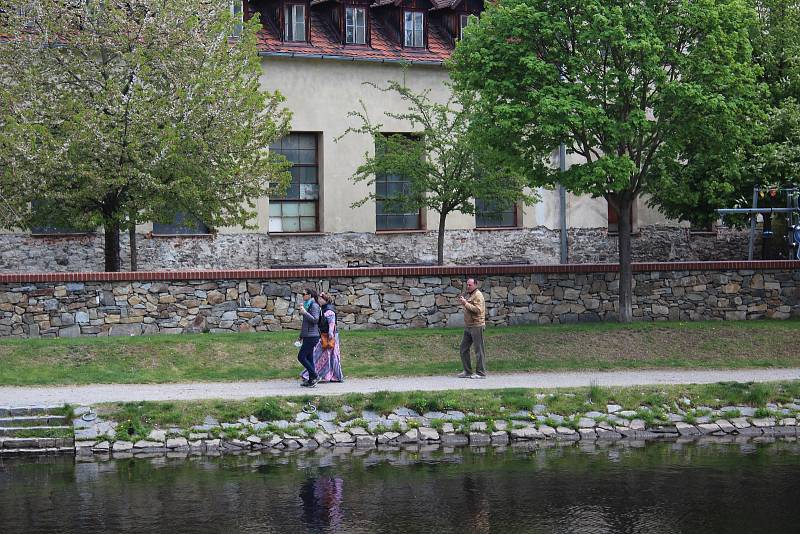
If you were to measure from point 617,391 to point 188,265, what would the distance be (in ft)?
56.5

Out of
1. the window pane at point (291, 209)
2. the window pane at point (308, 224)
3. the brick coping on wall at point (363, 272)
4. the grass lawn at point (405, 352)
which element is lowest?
the grass lawn at point (405, 352)

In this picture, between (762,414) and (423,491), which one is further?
(762,414)

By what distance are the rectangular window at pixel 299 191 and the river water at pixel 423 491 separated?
1880 cm

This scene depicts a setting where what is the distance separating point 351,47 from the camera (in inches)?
1366

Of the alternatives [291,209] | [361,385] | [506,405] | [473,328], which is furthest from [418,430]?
[291,209]

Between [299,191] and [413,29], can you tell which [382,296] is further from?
[413,29]

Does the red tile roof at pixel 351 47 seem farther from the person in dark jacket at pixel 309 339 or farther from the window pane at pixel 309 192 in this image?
the person in dark jacket at pixel 309 339

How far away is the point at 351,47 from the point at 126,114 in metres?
10.9

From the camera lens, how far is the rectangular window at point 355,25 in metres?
34.7

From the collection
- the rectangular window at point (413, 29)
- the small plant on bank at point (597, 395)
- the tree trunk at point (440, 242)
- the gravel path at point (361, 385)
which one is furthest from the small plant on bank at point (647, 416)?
the rectangular window at point (413, 29)

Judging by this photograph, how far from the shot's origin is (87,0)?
2709 centimetres

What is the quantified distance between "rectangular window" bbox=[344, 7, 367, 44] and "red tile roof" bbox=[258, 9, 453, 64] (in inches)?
9.1

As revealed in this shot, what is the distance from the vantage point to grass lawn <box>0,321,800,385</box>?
67.6ft

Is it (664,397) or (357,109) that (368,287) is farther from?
(357,109)
